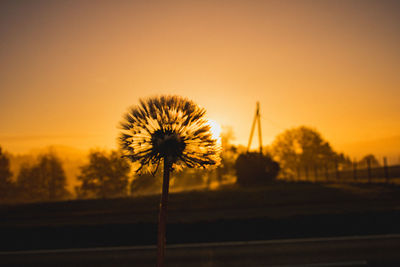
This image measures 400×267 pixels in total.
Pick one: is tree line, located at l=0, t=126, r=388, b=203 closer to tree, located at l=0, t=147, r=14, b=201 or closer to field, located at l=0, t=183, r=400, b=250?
tree, located at l=0, t=147, r=14, b=201

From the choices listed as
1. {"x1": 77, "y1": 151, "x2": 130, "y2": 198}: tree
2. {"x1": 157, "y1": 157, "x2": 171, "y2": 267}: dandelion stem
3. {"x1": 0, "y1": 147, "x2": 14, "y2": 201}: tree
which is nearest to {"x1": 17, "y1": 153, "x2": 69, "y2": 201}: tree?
{"x1": 0, "y1": 147, "x2": 14, "y2": 201}: tree

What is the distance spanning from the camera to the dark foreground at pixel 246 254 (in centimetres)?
966

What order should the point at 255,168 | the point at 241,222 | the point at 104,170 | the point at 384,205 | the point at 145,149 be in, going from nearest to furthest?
the point at 145,149 < the point at 241,222 < the point at 384,205 < the point at 255,168 < the point at 104,170

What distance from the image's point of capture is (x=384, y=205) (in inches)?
773

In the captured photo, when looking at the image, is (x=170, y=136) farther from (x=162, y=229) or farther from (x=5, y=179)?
(x=5, y=179)

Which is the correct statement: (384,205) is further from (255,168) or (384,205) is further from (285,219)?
(255,168)

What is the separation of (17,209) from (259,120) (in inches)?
1109

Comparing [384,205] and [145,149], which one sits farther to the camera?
[384,205]

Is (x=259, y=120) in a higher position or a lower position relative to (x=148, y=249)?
higher

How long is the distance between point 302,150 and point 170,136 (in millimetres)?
69777

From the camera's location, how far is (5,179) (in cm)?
6284

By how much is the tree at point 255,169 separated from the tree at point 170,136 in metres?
32.9

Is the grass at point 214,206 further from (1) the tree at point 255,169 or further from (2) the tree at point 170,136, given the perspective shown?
(2) the tree at point 170,136

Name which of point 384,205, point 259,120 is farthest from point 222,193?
point 384,205
